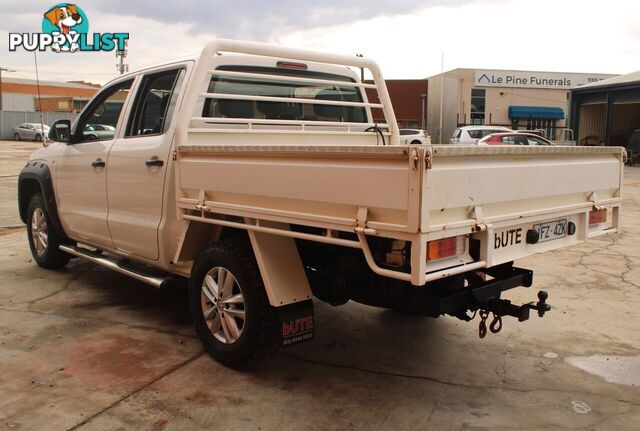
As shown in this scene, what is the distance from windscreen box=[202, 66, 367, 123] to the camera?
4828 millimetres

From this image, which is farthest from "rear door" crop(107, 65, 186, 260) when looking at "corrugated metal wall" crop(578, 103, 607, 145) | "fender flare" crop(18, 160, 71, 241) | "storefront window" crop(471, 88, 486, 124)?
"storefront window" crop(471, 88, 486, 124)

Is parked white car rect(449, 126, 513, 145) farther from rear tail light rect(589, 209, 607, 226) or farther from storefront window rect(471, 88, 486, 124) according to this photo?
storefront window rect(471, 88, 486, 124)

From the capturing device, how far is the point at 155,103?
16.3 ft

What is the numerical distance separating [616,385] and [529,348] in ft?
2.43

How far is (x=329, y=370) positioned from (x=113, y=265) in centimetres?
226

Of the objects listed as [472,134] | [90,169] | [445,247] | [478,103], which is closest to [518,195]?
[445,247]

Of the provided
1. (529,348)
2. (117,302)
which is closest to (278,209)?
(529,348)

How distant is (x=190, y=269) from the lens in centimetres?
462

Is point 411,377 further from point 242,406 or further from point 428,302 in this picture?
point 242,406

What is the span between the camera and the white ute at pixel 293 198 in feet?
9.89

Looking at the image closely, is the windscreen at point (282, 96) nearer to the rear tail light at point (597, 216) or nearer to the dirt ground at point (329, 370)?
the dirt ground at point (329, 370)

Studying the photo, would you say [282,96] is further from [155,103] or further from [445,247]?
[445,247]

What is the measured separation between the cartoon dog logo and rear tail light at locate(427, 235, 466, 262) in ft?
97.9

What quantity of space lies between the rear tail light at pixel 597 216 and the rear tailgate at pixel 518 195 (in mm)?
28
